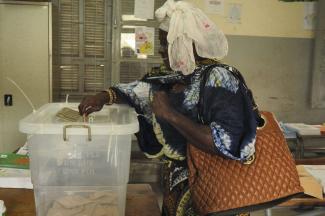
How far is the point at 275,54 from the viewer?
3.67 metres

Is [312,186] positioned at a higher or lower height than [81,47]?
lower

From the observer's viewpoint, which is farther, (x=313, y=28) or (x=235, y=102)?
(x=313, y=28)

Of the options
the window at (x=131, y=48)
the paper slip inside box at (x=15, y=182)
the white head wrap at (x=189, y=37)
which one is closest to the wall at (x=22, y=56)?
the window at (x=131, y=48)

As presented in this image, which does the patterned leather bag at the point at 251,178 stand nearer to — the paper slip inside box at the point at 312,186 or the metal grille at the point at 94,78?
the paper slip inside box at the point at 312,186

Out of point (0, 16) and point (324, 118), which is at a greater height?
point (0, 16)

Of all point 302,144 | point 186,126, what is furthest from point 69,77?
point 186,126

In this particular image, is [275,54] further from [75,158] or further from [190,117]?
[75,158]

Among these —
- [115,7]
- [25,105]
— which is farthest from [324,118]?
[25,105]

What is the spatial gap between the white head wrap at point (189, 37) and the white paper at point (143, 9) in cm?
223

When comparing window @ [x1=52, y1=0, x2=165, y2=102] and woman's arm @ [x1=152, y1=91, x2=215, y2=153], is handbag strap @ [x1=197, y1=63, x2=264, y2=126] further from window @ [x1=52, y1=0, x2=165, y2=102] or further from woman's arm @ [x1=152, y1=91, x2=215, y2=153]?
window @ [x1=52, y1=0, x2=165, y2=102]

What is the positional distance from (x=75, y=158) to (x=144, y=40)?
8.45ft

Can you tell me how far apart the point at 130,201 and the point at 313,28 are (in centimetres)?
297

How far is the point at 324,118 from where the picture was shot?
152 inches

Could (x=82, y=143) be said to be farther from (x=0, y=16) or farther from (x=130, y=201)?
(x=0, y=16)
